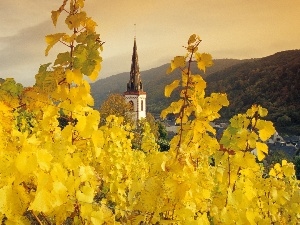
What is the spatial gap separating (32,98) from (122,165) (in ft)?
11.3

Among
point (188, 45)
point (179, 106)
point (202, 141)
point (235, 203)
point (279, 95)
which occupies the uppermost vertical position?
point (188, 45)

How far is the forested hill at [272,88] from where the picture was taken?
79.8 m

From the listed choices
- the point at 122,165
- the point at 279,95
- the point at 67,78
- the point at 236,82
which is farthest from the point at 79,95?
the point at 236,82

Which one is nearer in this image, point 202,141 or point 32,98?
point 32,98

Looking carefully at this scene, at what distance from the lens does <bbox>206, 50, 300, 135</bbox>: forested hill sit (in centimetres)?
7981

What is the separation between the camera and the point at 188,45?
1.97 meters

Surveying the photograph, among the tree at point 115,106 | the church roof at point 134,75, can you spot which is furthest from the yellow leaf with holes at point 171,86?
the church roof at point 134,75

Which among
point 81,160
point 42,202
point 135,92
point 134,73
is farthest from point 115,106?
point 42,202

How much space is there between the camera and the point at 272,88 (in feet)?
283

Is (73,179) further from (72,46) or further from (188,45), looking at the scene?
(188,45)

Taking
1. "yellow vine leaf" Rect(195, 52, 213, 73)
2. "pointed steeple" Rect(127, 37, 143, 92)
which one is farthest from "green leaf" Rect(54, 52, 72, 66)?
"pointed steeple" Rect(127, 37, 143, 92)

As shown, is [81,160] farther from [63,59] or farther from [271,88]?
[271,88]

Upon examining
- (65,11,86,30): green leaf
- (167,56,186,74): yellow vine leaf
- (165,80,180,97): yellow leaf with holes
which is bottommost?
(165,80,180,97): yellow leaf with holes

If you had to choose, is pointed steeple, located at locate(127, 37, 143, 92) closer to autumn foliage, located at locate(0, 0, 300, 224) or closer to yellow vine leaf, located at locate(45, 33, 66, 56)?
autumn foliage, located at locate(0, 0, 300, 224)
